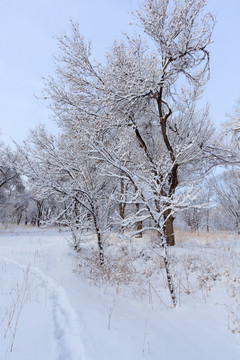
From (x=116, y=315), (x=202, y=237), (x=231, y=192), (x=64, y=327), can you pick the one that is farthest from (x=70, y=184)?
(x=231, y=192)

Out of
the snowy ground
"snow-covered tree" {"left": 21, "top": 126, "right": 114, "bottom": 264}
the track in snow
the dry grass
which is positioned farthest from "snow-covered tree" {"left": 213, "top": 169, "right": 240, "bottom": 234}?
the track in snow

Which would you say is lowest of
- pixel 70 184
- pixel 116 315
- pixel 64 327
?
pixel 116 315

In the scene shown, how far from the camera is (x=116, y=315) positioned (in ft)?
11.4

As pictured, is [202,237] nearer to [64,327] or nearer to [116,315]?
[116,315]

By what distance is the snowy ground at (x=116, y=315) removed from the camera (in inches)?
94.8

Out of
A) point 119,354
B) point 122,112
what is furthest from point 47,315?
point 122,112

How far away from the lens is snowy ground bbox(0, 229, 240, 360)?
241cm

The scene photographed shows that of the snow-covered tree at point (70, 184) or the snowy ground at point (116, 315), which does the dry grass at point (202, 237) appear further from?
the snow-covered tree at point (70, 184)

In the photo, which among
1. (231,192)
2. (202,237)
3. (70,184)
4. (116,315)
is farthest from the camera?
(231,192)

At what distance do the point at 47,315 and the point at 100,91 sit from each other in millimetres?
7570

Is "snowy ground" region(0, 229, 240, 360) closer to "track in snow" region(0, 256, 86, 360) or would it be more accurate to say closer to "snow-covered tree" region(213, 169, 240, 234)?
"track in snow" region(0, 256, 86, 360)

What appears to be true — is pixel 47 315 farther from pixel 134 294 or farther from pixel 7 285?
pixel 134 294

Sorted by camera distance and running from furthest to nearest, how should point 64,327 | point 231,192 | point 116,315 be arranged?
point 231,192 < point 116,315 < point 64,327

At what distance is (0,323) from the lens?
8.68 feet
